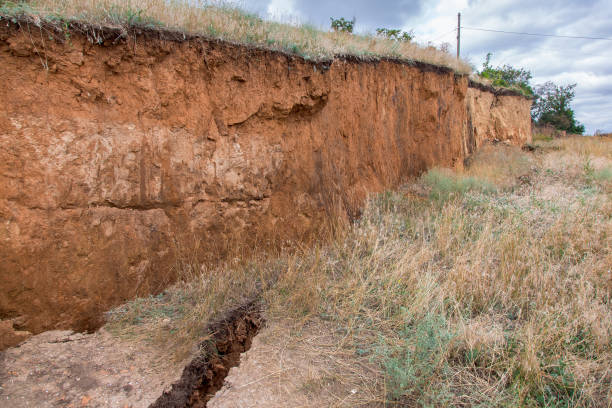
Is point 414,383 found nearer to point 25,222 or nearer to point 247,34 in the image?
point 25,222

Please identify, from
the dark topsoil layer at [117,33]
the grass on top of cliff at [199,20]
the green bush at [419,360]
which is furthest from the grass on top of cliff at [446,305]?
the grass on top of cliff at [199,20]

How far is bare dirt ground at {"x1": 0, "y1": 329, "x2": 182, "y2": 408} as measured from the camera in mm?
2797

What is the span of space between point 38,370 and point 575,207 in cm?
678

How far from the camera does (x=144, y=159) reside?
4.06 meters

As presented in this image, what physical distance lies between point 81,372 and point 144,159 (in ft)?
6.94

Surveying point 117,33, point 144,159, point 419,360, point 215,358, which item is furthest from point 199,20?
point 419,360

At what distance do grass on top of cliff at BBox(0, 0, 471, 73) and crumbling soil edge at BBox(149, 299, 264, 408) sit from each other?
3.25 metres

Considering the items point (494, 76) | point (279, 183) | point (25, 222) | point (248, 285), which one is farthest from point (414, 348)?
point (494, 76)

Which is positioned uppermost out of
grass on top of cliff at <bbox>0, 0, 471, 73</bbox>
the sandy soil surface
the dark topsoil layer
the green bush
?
grass on top of cliff at <bbox>0, 0, 471, 73</bbox>

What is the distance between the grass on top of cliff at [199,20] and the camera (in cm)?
369

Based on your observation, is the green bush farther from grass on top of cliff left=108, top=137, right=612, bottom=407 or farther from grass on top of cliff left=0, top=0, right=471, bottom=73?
grass on top of cliff left=0, top=0, right=471, bottom=73

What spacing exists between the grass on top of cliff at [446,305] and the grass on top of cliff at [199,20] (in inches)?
106

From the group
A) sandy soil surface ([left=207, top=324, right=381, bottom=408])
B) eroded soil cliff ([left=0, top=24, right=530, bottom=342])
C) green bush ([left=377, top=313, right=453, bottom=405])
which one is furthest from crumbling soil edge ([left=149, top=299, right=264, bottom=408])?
green bush ([left=377, top=313, right=453, bottom=405])

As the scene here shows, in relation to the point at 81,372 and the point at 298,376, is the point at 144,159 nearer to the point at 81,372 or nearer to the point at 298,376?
the point at 81,372
